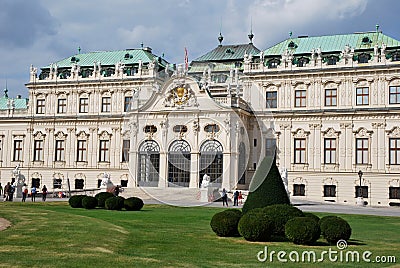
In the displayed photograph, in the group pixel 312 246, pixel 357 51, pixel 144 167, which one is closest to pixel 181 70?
pixel 144 167

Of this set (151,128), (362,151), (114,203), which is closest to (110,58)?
(151,128)

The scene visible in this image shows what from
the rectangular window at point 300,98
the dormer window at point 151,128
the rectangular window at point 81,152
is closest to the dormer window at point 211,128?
the dormer window at point 151,128

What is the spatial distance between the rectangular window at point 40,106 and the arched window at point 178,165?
65.0ft

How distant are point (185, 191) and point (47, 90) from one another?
27985 mm

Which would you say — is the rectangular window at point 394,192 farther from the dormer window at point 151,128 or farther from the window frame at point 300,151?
the dormer window at point 151,128

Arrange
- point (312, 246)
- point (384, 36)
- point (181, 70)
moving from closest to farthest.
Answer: point (312, 246), point (181, 70), point (384, 36)

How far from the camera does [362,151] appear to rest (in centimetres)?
5688

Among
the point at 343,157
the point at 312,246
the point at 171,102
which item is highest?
the point at 171,102

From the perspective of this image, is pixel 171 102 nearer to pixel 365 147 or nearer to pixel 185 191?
pixel 185 191

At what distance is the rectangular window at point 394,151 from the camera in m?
55.0

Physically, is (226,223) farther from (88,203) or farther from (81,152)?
(81,152)

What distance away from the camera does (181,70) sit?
48562mm

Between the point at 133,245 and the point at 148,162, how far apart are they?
140ft

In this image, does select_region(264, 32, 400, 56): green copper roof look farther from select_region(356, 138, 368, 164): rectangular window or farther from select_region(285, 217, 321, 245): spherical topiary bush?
select_region(285, 217, 321, 245): spherical topiary bush
